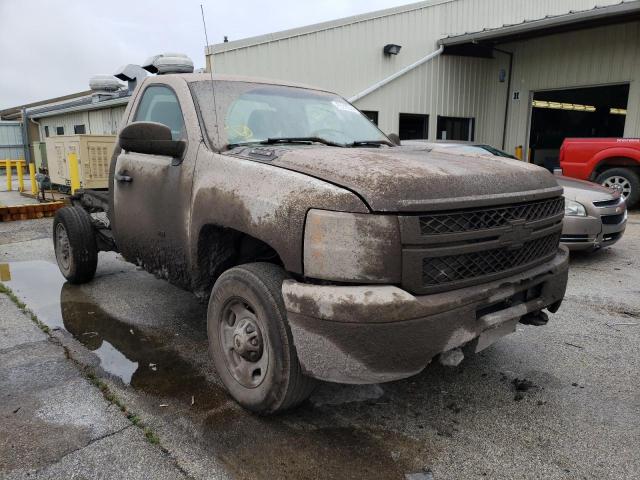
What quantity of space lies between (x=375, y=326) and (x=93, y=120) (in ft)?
60.9

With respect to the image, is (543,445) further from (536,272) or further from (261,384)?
(261,384)

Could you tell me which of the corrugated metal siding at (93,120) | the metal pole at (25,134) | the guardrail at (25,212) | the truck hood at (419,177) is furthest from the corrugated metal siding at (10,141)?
the truck hood at (419,177)

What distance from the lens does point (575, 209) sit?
619 centimetres

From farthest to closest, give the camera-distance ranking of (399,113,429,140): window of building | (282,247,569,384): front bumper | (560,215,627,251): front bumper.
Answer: (399,113,429,140): window of building, (560,215,627,251): front bumper, (282,247,569,384): front bumper

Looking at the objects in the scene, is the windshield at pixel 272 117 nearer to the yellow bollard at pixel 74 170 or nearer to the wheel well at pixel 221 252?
the wheel well at pixel 221 252

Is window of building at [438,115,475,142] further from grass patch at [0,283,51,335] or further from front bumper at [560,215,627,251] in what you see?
grass patch at [0,283,51,335]

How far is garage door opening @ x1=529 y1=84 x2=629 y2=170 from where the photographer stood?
1678cm

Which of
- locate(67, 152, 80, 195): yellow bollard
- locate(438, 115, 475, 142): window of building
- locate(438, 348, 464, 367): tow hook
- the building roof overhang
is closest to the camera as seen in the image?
locate(438, 348, 464, 367): tow hook

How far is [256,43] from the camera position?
11516mm

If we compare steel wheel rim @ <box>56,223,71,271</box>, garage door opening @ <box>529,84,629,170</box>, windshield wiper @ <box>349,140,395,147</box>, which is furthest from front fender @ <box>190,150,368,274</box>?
garage door opening @ <box>529,84,629,170</box>

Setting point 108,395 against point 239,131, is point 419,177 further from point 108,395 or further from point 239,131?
point 108,395

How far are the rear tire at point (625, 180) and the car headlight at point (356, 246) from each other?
9804mm

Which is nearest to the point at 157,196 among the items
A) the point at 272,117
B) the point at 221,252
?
the point at 221,252

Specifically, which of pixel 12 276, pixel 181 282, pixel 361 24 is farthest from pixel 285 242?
pixel 361 24
